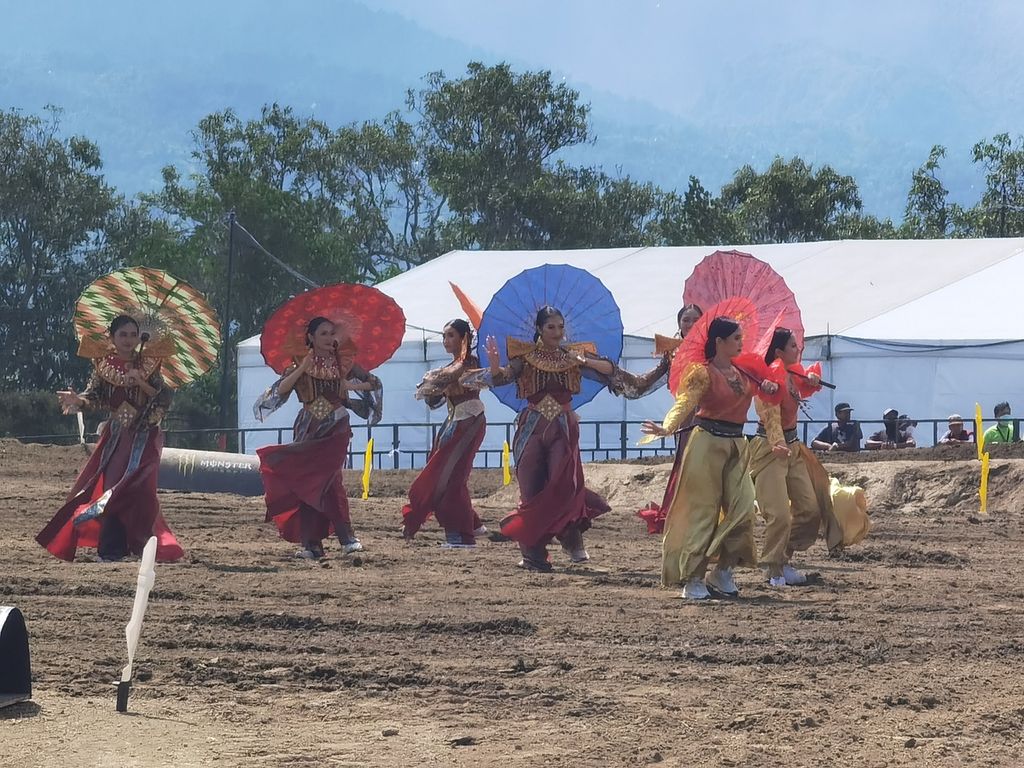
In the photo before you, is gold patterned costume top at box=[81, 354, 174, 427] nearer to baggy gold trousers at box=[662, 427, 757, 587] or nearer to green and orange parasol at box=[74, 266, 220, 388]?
green and orange parasol at box=[74, 266, 220, 388]

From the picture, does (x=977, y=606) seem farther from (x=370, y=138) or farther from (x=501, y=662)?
(x=370, y=138)

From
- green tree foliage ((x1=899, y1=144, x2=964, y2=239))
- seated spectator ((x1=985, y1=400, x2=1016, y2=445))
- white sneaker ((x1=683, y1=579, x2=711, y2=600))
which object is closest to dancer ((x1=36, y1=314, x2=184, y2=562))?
white sneaker ((x1=683, y1=579, x2=711, y2=600))

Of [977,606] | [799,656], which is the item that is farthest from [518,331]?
[799,656]

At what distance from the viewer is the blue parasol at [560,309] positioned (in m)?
11.9

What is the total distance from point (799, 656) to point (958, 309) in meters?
17.9

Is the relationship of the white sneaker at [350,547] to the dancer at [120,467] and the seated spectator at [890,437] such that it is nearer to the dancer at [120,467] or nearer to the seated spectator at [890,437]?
the dancer at [120,467]

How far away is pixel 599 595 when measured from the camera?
9.91 metres

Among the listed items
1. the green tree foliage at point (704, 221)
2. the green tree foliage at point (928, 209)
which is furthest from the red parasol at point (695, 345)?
the green tree foliage at point (928, 209)

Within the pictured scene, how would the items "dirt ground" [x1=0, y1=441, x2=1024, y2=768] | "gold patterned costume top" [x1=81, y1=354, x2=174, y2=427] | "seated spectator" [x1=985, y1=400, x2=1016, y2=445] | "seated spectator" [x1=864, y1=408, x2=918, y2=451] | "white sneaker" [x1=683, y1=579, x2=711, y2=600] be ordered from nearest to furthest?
"dirt ground" [x1=0, y1=441, x2=1024, y2=768], "white sneaker" [x1=683, y1=579, x2=711, y2=600], "gold patterned costume top" [x1=81, y1=354, x2=174, y2=427], "seated spectator" [x1=985, y1=400, x2=1016, y2=445], "seated spectator" [x1=864, y1=408, x2=918, y2=451]

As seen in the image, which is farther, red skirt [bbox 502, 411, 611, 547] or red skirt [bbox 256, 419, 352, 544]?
red skirt [bbox 256, 419, 352, 544]

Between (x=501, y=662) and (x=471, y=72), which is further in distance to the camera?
(x=471, y=72)

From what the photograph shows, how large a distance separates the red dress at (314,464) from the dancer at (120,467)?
0.93m

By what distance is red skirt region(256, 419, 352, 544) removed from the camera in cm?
1245

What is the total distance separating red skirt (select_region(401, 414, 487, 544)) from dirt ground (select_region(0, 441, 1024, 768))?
2.13ft
